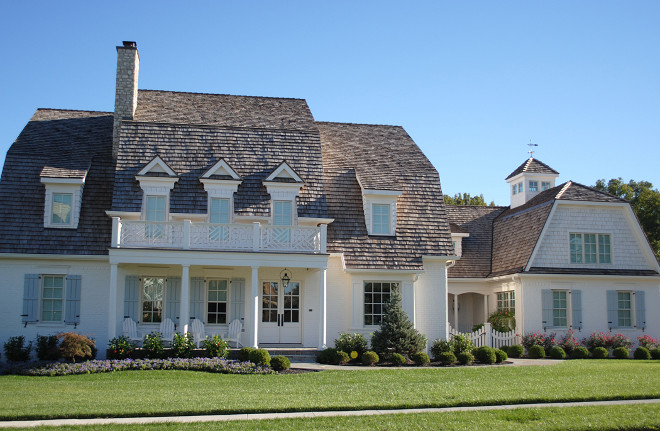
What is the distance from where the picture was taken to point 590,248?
1134 inches

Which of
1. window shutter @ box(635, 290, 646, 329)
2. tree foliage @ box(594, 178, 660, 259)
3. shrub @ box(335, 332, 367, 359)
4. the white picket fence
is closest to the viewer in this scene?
shrub @ box(335, 332, 367, 359)

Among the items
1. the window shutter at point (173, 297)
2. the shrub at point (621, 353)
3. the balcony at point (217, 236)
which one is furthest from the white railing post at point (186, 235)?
the shrub at point (621, 353)

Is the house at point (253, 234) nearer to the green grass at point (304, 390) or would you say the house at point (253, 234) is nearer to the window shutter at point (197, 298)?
the window shutter at point (197, 298)

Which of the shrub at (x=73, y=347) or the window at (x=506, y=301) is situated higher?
the window at (x=506, y=301)

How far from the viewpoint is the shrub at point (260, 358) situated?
2006cm

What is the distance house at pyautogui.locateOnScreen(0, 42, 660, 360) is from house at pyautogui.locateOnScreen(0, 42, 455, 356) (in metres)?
0.05

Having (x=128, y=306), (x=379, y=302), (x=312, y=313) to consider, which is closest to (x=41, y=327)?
(x=128, y=306)

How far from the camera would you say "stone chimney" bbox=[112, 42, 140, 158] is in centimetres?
2609

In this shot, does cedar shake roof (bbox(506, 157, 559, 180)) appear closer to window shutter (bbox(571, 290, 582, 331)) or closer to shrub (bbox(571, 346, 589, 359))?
window shutter (bbox(571, 290, 582, 331))

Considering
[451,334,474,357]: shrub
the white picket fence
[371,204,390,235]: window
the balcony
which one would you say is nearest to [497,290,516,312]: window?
the white picket fence

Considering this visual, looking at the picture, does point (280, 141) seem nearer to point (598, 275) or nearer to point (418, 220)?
point (418, 220)

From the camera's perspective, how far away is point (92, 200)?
24.2 metres

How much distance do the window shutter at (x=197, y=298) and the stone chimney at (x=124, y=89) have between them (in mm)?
6212

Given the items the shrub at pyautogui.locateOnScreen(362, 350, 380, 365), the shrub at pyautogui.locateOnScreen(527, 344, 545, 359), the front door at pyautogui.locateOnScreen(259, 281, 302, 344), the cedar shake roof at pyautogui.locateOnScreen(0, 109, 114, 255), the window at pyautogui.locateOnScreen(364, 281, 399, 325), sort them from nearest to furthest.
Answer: the shrub at pyautogui.locateOnScreen(362, 350, 380, 365)
the cedar shake roof at pyautogui.locateOnScreen(0, 109, 114, 255)
the front door at pyautogui.locateOnScreen(259, 281, 302, 344)
the window at pyautogui.locateOnScreen(364, 281, 399, 325)
the shrub at pyautogui.locateOnScreen(527, 344, 545, 359)
